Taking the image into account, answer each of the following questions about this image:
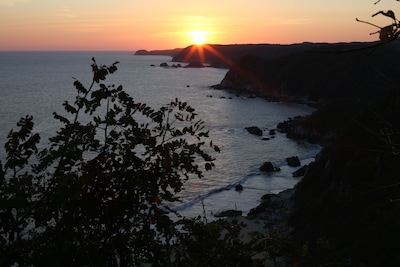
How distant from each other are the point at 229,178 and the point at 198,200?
22.6 feet

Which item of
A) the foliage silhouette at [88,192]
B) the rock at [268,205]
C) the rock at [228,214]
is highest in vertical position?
the foliage silhouette at [88,192]

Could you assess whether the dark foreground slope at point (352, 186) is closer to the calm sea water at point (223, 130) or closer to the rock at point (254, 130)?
the rock at point (254, 130)

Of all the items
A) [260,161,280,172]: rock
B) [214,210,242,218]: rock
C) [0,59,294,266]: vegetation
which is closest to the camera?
[0,59,294,266]: vegetation

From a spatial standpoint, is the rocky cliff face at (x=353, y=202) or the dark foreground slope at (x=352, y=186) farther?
the rocky cliff face at (x=353, y=202)

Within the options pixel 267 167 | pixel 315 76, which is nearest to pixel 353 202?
pixel 267 167

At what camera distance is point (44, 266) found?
3650 millimetres

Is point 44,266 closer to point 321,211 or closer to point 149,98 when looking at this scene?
point 321,211

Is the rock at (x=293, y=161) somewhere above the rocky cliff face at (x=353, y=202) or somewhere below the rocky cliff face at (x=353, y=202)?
below

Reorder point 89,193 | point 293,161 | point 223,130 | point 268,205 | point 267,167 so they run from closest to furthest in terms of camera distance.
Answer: point 89,193, point 268,205, point 267,167, point 293,161, point 223,130

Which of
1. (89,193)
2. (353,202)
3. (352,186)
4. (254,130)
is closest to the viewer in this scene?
(89,193)

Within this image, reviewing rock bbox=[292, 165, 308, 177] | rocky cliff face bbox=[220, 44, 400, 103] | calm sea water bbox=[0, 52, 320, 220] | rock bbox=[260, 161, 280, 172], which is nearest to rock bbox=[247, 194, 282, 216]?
calm sea water bbox=[0, 52, 320, 220]

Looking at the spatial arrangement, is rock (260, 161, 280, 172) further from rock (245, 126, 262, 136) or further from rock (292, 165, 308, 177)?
rock (245, 126, 262, 136)

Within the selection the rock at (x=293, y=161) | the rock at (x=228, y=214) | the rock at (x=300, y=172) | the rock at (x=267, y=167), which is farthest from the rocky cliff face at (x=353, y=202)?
the rock at (x=293, y=161)

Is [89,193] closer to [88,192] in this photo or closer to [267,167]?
[88,192]
